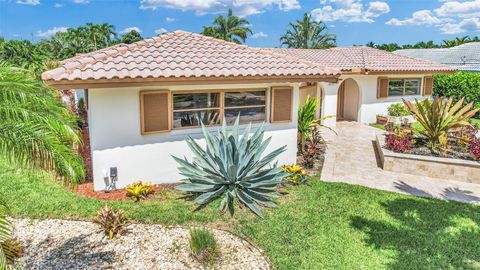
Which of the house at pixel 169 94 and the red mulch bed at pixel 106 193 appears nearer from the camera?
the house at pixel 169 94

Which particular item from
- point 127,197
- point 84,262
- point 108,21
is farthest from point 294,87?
point 108,21

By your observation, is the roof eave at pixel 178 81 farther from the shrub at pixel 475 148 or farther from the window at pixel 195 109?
the shrub at pixel 475 148

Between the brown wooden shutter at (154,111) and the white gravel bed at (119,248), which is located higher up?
the brown wooden shutter at (154,111)

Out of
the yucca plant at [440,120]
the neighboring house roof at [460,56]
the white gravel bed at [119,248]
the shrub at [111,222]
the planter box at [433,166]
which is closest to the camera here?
the white gravel bed at [119,248]

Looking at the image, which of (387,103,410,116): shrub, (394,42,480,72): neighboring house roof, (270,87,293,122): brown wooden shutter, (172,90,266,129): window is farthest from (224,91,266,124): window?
(394,42,480,72): neighboring house roof

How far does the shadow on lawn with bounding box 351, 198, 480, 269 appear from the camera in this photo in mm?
6402

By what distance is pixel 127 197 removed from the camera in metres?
9.30

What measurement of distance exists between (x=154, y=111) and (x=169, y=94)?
2.22 ft

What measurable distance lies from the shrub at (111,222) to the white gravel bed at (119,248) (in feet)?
0.48

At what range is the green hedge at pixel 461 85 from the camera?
974 inches

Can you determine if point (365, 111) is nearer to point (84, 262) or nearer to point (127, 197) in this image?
point (127, 197)

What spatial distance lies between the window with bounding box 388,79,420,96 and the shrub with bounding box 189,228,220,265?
63.7 feet

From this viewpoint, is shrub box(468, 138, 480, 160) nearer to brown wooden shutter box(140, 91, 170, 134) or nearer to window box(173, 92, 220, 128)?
window box(173, 92, 220, 128)

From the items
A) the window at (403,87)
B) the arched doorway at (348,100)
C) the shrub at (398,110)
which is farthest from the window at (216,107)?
the window at (403,87)
